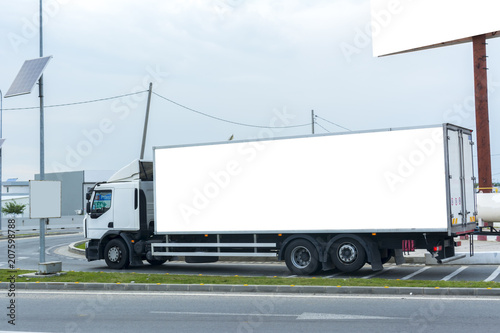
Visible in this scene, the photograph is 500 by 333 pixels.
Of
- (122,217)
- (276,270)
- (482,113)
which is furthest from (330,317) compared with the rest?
(482,113)

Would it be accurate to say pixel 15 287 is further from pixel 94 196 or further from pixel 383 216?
pixel 383 216

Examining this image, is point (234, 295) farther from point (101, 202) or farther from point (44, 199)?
point (101, 202)

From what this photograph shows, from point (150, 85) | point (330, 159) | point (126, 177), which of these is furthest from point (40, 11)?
point (150, 85)

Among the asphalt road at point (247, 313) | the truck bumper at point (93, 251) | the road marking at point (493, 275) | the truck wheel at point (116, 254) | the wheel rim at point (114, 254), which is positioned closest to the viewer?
the asphalt road at point (247, 313)

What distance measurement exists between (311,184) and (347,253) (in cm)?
183

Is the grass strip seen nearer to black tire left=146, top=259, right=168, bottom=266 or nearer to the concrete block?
the concrete block

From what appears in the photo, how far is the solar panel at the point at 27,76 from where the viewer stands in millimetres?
15047

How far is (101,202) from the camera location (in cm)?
1845

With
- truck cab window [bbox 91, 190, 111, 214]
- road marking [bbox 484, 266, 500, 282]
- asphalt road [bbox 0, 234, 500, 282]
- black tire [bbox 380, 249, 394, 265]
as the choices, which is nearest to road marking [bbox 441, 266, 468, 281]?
asphalt road [bbox 0, 234, 500, 282]

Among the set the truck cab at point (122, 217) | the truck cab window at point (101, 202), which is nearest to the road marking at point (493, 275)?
the truck cab at point (122, 217)

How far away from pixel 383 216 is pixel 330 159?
182 centimetres

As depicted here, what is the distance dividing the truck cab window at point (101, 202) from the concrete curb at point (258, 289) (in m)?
5.08

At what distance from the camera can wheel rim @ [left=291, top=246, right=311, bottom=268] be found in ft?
50.2

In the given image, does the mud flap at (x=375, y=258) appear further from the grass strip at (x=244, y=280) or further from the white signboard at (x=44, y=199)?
the white signboard at (x=44, y=199)
